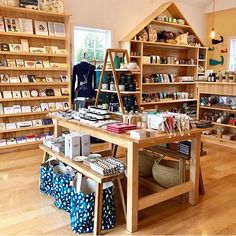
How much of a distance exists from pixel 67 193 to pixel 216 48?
6.44 metres

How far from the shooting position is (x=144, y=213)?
9.21 ft

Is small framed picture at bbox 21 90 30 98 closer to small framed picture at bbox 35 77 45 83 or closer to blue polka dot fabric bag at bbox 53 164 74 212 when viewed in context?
small framed picture at bbox 35 77 45 83

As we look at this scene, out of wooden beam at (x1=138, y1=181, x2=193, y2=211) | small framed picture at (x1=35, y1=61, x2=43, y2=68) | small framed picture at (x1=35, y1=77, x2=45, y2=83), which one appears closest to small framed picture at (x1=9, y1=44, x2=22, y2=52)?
small framed picture at (x1=35, y1=61, x2=43, y2=68)

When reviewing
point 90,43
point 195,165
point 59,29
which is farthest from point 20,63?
point 195,165

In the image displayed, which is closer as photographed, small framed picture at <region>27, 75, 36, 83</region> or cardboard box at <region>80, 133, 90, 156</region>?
cardboard box at <region>80, 133, 90, 156</region>

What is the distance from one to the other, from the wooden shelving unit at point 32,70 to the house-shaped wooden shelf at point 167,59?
146 cm

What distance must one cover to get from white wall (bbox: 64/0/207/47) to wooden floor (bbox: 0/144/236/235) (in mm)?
3313

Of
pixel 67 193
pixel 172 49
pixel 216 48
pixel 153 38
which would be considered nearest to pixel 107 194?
pixel 67 193

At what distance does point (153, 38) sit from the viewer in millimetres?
6375

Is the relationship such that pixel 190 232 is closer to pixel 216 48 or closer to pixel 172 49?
pixel 172 49

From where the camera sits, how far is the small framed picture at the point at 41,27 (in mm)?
5008

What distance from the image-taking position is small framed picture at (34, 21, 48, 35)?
5008 millimetres

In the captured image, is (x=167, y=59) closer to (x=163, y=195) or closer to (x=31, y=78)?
(x=31, y=78)

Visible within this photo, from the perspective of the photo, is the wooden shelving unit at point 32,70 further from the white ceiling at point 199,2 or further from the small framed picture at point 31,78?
the white ceiling at point 199,2
